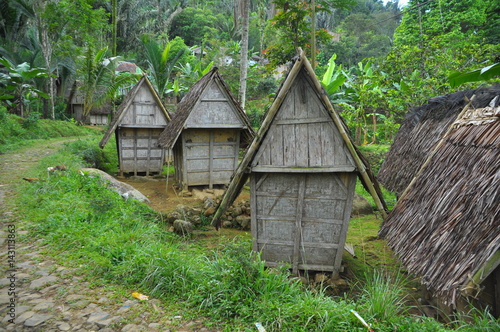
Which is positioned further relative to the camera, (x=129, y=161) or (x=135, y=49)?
(x=135, y=49)

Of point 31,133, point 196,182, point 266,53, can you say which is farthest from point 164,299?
point 31,133

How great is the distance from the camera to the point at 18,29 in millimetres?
23141

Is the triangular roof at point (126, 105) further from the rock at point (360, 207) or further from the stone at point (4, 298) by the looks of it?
the stone at point (4, 298)

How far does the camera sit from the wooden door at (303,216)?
5684 millimetres

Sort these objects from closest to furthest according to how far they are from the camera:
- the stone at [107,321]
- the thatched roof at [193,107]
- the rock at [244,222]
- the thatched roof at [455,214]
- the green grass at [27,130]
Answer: the thatched roof at [455,214]
the stone at [107,321]
the rock at [244,222]
the thatched roof at [193,107]
the green grass at [27,130]

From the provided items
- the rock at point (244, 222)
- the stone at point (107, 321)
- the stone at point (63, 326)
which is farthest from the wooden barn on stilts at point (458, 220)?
the rock at point (244, 222)

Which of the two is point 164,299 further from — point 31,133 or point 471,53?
point 31,133

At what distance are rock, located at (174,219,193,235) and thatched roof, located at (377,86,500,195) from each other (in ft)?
14.9

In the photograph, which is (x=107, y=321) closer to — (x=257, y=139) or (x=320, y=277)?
(x=257, y=139)

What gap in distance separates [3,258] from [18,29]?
2445cm

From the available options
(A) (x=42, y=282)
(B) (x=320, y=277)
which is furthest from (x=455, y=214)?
(A) (x=42, y=282)

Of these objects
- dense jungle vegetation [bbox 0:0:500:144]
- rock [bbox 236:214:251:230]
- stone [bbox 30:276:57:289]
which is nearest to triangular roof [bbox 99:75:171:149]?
dense jungle vegetation [bbox 0:0:500:144]

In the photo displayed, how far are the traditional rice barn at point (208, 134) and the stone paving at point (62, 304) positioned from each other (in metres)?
6.27

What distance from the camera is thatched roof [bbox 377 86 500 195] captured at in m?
6.72
